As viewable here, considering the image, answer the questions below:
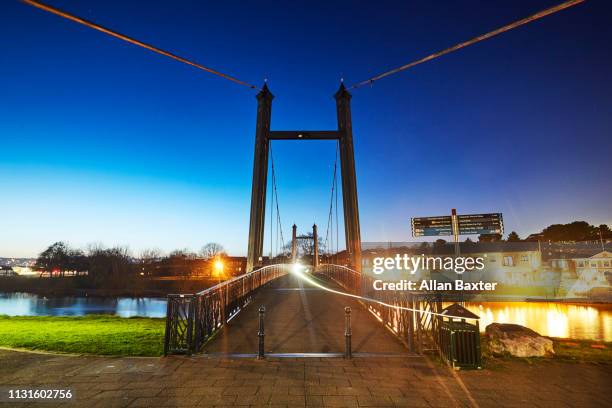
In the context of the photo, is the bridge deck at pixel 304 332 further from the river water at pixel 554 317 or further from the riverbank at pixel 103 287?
the riverbank at pixel 103 287

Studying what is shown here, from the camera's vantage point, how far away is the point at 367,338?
22.1ft

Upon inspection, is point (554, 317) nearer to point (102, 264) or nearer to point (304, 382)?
point (304, 382)

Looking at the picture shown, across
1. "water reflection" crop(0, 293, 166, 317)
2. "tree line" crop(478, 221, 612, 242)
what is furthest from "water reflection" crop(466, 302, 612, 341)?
"tree line" crop(478, 221, 612, 242)

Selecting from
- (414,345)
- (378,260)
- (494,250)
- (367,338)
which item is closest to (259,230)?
(378,260)

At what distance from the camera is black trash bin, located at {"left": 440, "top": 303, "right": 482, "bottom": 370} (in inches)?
195

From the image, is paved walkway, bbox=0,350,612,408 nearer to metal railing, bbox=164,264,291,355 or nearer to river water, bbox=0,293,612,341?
metal railing, bbox=164,264,291,355

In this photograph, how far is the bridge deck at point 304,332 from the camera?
19.9 feet

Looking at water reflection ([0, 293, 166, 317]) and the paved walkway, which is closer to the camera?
the paved walkway

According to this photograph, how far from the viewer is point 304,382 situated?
4406mm

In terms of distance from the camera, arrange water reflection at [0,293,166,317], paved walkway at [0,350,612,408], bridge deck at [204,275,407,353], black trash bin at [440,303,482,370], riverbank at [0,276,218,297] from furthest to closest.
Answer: riverbank at [0,276,218,297], water reflection at [0,293,166,317], bridge deck at [204,275,407,353], black trash bin at [440,303,482,370], paved walkway at [0,350,612,408]

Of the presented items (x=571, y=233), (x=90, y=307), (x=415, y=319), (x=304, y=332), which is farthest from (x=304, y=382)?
(x=571, y=233)

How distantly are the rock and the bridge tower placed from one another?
6.03 meters

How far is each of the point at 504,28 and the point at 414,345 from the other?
5495mm

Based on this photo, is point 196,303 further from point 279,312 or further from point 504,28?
point 504,28
